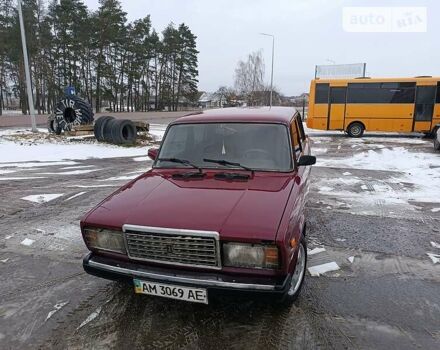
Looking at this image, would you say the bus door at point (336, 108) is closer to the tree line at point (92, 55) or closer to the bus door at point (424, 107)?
the bus door at point (424, 107)

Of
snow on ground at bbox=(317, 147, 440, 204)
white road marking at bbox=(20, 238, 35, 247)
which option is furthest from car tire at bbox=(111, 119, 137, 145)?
white road marking at bbox=(20, 238, 35, 247)

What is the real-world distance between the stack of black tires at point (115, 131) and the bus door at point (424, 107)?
14.5 meters

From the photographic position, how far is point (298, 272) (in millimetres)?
3467

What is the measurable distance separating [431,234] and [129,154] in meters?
11.1

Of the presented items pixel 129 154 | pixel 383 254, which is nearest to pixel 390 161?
pixel 383 254

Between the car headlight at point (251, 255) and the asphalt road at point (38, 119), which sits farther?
the asphalt road at point (38, 119)

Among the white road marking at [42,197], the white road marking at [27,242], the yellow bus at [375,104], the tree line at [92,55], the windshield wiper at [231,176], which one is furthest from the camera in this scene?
the tree line at [92,55]

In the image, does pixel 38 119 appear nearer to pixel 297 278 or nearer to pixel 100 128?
pixel 100 128

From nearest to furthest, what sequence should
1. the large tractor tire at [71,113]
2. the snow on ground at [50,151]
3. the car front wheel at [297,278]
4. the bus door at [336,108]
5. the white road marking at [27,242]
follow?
the car front wheel at [297,278] < the white road marking at [27,242] < the snow on ground at [50,151] < the large tractor tire at [71,113] < the bus door at [336,108]

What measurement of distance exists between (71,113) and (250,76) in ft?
136

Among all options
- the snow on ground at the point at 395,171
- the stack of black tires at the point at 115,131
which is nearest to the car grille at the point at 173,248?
the snow on ground at the point at 395,171

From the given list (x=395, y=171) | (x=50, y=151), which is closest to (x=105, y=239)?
(x=395, y=171)

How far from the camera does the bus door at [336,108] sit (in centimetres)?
1980

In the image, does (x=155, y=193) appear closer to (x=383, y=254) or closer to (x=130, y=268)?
(x=130, y=268)
